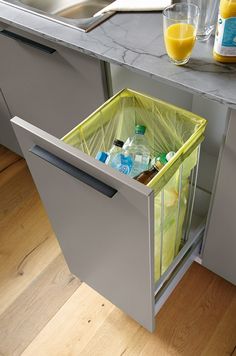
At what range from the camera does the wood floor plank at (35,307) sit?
4.33ft

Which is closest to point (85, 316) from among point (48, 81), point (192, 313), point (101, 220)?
point (192, 313)

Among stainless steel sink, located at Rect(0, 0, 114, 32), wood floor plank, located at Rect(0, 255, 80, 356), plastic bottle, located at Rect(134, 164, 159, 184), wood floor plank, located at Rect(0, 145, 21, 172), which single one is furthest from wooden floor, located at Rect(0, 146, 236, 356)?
stainless steel sink, located at Rect(0, 0, 114, 32)

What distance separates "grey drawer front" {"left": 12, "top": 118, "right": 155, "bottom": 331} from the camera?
73 cm

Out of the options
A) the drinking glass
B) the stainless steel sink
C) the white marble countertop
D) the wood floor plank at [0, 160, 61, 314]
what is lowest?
the wood floor plank at [0, 160, 61, 314]

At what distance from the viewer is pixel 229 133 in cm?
86

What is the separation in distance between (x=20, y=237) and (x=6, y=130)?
516mm

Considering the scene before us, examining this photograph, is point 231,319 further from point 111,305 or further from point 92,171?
point 92,171

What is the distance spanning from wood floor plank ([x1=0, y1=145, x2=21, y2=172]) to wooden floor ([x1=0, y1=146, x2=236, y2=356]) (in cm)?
51

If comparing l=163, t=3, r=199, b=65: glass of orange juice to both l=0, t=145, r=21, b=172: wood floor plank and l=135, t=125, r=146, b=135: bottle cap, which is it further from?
l=0, t=145, r=21, b=172: wood floor plank

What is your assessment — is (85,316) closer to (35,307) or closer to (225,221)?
(35,307)

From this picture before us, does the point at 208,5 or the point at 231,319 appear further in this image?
the point at 231,319

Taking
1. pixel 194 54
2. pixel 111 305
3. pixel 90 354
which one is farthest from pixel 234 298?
pixel 194 54

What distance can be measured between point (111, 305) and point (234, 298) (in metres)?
0.46

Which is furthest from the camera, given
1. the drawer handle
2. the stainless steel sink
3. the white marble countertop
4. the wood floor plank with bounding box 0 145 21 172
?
the wood floor plank with bounding box 0 145 21 172
